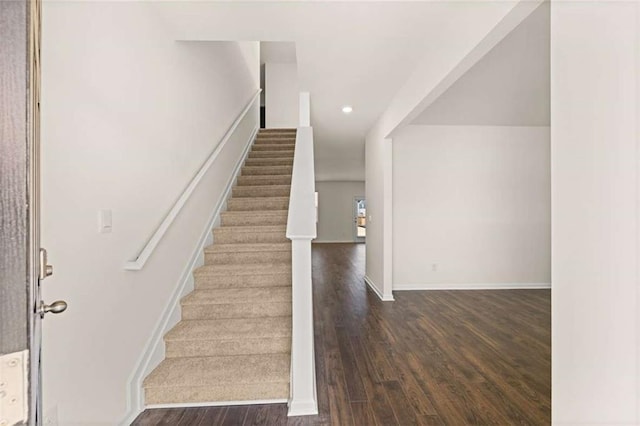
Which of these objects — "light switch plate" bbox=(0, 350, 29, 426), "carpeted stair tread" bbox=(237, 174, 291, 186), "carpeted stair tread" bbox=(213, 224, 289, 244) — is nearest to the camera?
"light switch plate" bbox=(0, 350, 29, 426)

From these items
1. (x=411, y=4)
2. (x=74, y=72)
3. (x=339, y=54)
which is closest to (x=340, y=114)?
(x=339, y=54)

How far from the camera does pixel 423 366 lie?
2.41m

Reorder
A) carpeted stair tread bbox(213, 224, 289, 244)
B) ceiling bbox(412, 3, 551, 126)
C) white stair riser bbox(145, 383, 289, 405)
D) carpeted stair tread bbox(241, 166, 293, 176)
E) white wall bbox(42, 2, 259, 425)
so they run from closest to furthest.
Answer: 1. white wall bbox(42, 2, 259, 425)
2. white stair riser bbox(145, 383, 289, 405)
3. ceiling bbox(412, 3, 551, 126)
4. carpeted stair tread bbox(213, 224, 289, 244)
5. carpeted stair tread bbox(241, 166, 293, 176)

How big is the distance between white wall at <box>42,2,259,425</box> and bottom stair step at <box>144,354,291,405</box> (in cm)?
22

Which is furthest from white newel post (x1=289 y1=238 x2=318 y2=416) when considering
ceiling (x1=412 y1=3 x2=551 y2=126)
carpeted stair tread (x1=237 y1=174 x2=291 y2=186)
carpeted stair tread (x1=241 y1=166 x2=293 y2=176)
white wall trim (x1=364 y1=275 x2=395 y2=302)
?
carpeted stair tread (x1=241 y1=166 x2=293 y2=176)

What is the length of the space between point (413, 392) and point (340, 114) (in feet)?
11.7

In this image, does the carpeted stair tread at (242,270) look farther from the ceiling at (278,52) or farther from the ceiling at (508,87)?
the ceiling at (278,52)

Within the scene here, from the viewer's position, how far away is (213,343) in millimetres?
2168

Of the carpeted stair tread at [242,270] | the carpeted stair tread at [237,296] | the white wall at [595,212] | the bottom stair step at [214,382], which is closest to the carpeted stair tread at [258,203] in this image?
the carpeted stair tread at [242,270]

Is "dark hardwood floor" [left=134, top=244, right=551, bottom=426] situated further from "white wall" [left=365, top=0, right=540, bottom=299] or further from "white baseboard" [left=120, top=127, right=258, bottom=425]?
"white wall" [left=365, top=0, right=540, bottom=299]

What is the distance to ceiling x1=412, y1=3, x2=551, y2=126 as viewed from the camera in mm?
2393

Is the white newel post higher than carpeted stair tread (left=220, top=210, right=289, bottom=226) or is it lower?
lower

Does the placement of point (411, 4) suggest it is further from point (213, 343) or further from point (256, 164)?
point (256, 164)

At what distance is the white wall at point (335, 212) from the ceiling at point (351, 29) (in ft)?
27.1
